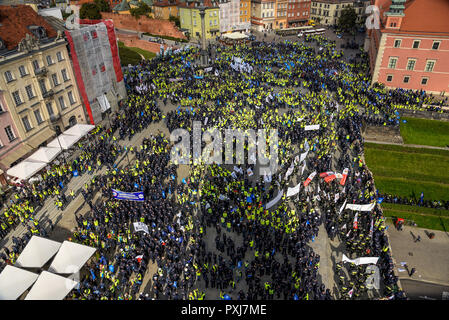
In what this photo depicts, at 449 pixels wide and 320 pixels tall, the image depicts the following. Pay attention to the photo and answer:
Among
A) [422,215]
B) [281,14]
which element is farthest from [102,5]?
[422,215]

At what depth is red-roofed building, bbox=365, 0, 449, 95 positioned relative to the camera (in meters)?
41.2

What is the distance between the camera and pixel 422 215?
24688 mm

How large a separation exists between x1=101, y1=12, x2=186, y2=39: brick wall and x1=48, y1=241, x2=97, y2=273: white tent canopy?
70016 millimetres

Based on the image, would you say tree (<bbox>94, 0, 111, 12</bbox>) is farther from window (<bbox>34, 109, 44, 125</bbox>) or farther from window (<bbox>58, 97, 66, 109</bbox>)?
window (<bbox>34, 109, 44, 125</bbox>)

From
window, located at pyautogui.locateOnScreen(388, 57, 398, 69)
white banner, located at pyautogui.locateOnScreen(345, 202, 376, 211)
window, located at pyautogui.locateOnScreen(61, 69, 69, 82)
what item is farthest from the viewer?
window, located at pyautogui.locateOnScreen(388, 57, 398, 69)

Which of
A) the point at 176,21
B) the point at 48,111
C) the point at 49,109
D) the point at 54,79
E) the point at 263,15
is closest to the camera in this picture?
the point at 48,111

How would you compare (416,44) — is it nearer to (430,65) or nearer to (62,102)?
(430,65)

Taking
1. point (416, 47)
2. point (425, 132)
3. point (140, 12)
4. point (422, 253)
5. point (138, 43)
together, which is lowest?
point (422, 253)

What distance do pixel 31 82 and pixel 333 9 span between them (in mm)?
83627

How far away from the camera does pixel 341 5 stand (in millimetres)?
86938

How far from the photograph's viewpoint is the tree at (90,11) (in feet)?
299

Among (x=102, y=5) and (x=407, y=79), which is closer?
(x=407, y=79)

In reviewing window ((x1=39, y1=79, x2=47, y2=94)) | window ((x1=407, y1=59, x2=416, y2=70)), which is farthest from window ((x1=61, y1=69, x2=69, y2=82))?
window ((x1=407, y1=59, x2=416, y2=70))

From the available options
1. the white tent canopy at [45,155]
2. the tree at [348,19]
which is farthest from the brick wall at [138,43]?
the white tent canopy at [45,155]
